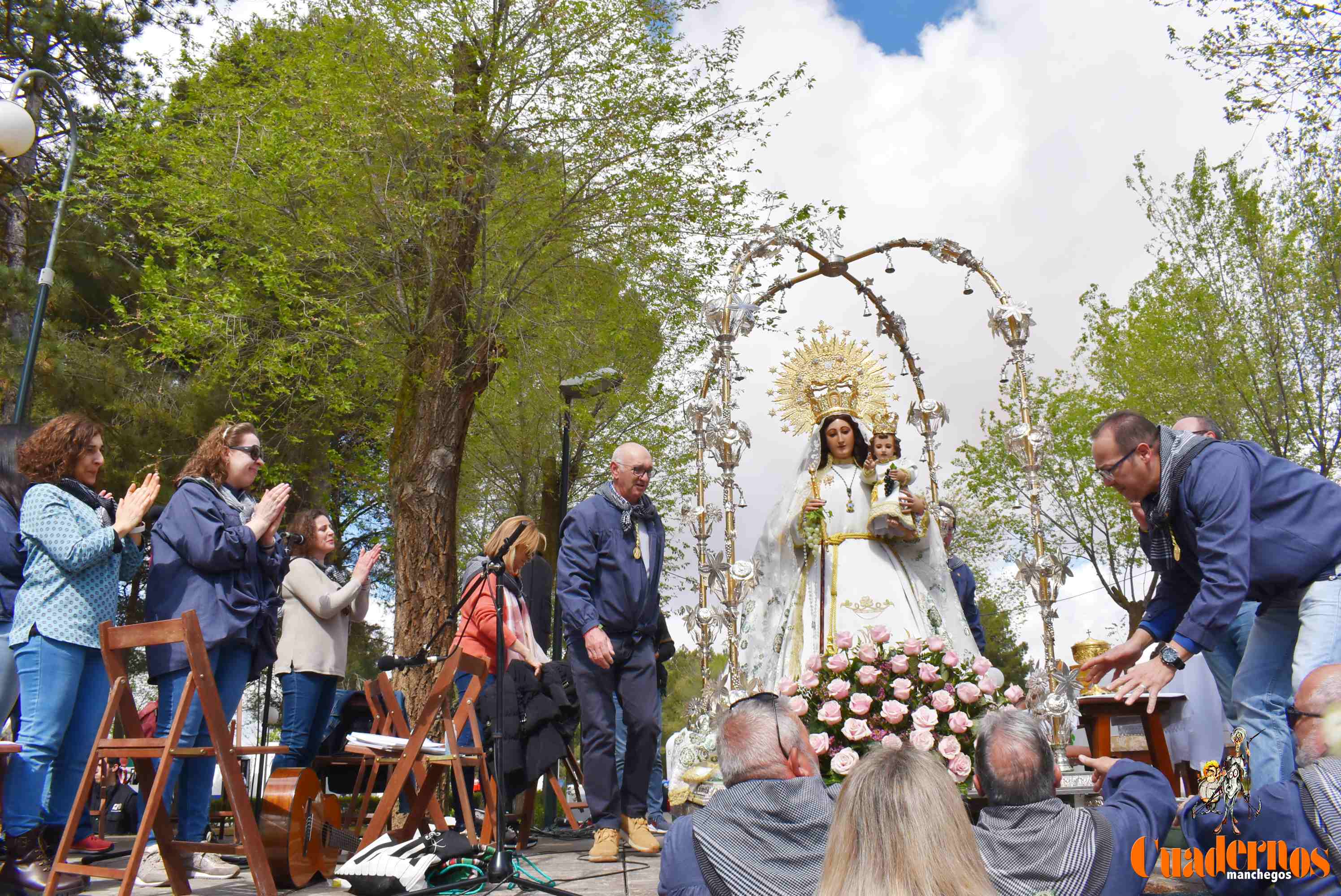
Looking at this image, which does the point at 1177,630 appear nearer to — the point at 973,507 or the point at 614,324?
the point at 614,324

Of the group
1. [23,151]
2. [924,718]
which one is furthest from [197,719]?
[23,151]

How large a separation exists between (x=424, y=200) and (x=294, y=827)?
7056mm

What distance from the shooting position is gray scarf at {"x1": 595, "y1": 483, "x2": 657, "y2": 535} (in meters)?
6.35

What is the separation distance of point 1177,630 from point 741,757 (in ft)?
5.81

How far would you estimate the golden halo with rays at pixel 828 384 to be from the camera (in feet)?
28.7

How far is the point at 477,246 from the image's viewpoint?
10.8 m

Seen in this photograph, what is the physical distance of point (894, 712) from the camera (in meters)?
5.26

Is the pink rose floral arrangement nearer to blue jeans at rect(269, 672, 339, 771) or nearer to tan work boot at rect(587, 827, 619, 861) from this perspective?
tan work boot at rect(587, 827, 619, 861)

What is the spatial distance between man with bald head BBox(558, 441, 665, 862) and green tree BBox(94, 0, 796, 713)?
3.70m

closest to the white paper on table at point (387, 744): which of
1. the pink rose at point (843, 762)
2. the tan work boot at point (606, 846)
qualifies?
the tan work boot at point (606, 846)

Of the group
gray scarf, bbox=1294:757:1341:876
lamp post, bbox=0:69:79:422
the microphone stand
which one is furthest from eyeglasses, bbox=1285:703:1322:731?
lamp post, bbox=0:69:79:422

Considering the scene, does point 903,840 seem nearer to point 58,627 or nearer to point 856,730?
point 856,730

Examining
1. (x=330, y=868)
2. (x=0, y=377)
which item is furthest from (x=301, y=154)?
(x=330, y=868)
